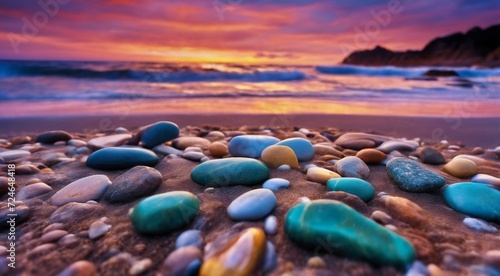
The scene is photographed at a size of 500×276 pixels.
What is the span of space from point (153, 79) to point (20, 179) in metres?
7.71

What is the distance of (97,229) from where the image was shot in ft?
3.76

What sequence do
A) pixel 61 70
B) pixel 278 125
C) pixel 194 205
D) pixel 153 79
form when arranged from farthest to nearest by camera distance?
pixel 61 70 < pixel 153 79 < pixel 278 125 < pixel 194 205

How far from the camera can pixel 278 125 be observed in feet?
11.5

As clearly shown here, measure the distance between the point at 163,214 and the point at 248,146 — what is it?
2.91 ft

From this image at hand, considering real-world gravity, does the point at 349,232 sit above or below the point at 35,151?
above

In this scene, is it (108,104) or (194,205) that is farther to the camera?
(108,104)

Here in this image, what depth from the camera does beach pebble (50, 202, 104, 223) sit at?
4.09 ft

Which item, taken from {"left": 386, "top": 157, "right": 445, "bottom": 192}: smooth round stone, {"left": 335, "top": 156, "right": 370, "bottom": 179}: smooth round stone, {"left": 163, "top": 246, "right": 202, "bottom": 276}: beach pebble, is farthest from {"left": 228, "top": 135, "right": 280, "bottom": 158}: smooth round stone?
{"left": 163, "top": 246, "right": 202, "bottom": 276}: beach pebble

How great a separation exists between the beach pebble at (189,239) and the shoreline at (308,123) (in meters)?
2.33

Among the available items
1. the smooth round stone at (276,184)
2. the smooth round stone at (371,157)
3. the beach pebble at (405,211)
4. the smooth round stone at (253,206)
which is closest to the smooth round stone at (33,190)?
the smooth round stone at (253,206)

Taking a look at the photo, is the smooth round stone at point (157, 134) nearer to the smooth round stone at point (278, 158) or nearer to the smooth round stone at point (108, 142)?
the smooth round stone at point (108, 142)

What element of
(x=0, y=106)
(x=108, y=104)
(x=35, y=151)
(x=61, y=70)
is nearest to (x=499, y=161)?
(x=35, y=151)

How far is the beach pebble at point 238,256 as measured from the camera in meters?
0.86

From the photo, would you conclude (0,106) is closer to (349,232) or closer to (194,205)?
(194,205)
